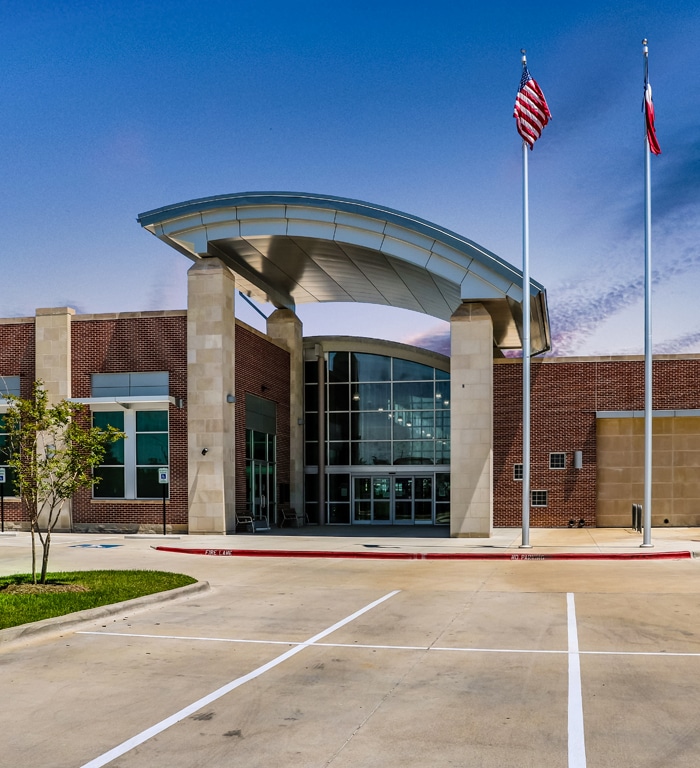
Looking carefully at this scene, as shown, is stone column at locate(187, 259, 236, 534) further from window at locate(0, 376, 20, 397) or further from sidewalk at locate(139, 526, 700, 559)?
window at locate(0, 376, 20, 397)

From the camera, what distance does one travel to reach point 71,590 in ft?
47.2

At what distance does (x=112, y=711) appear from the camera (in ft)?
24.7

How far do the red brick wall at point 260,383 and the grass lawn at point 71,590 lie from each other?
12.8 m

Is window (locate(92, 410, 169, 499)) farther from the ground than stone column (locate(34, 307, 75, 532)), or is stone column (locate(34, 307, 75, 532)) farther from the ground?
stone column (locate(34, 307, 75, 532))

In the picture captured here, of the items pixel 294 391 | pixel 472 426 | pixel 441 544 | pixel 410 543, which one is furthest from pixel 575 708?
pixel 294 391

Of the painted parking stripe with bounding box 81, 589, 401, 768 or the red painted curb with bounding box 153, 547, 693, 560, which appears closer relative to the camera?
the painted parking stripe with bounding box 81, 589, 401, 768

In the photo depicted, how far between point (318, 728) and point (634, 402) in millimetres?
28108

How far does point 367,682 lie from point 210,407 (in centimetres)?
2004

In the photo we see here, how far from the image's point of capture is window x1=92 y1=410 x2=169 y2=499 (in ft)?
94.6

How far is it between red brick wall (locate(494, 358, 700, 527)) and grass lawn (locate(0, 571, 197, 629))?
18.9 metres

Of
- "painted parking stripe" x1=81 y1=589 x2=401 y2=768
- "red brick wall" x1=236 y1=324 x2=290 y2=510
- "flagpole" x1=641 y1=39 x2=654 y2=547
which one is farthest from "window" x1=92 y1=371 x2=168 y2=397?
"painted parking stripe" x1=81 y1=589 x2=401 y2=768

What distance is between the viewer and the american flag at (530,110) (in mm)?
24906

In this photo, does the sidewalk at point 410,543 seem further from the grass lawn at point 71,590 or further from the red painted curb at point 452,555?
the grass lawn at point 71,590

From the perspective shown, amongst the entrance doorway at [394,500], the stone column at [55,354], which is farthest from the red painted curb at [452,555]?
the entrance doorway at [394,500]
